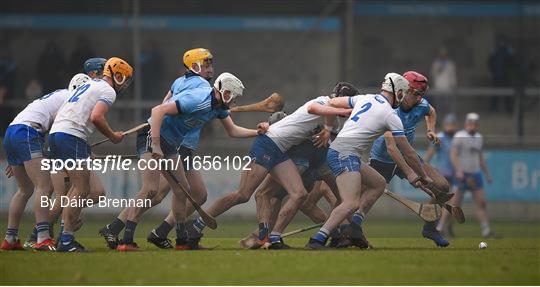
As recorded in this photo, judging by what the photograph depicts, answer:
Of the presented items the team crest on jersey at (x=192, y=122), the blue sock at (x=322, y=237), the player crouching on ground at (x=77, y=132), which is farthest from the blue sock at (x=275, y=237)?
the player crouching on ground at (x=77, y=132)

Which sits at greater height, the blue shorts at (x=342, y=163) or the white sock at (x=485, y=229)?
the blue shorts at (x=342, y=163)

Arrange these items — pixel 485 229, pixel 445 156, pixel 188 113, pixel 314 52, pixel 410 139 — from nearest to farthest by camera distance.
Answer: pixel 188 113 < pixel 410 139 < pixel 485 229 < pixel 445 156 < pixel 314 52

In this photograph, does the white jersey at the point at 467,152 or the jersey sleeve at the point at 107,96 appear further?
the white jersey at the point at 467,152

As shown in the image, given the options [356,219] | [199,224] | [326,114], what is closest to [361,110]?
[326,114]

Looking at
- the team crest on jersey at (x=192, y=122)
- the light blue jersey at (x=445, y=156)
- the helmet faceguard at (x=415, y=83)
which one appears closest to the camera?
the team crest on jersey at (x=192, y=122)

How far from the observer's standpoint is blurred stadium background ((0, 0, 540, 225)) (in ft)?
90.0

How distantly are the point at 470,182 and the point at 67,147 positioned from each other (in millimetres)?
9872

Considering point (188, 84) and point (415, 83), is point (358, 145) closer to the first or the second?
point (415, 83)

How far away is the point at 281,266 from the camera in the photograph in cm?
1462

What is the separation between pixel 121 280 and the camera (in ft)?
43.7

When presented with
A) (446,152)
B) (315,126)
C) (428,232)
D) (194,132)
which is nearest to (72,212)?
(194,132)

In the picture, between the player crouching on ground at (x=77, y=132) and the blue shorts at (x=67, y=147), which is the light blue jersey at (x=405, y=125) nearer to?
the player crouching on ground at (x=77, y=132)

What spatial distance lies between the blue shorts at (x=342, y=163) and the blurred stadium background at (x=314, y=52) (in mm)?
9491

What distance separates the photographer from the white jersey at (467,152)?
24.3 metres
